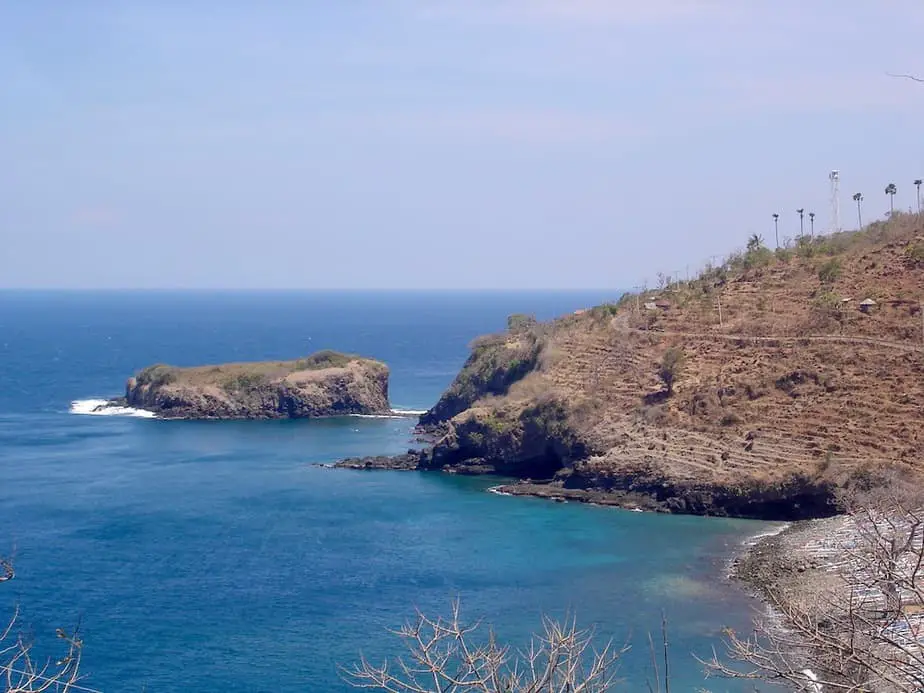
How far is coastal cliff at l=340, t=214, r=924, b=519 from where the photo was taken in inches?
1604

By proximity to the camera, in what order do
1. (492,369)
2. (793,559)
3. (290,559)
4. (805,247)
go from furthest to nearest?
1. (492,369)
2. (805,247)
3. (290,559)
4. (793,559)

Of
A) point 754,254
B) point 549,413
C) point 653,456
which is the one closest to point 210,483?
point 549,413

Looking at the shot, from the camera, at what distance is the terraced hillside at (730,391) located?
134 ft

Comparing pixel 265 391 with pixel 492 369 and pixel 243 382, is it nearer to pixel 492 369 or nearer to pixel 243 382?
pixel 243 382

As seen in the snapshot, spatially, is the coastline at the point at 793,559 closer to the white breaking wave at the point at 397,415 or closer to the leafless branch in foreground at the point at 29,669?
the leafless branch in foreground at the point at 29,669

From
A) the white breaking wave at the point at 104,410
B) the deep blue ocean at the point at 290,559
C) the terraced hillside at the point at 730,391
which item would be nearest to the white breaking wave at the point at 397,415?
the deep blue ocean at the point at 290,559

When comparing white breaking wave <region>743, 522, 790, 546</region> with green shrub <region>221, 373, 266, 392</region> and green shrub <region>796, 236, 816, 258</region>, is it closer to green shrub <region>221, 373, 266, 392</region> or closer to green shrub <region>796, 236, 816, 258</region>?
green shrub <region>796, 236, 816, 258</region>

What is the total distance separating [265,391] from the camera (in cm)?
7306

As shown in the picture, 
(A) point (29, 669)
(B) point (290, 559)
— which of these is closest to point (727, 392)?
(B) point (290, 559)

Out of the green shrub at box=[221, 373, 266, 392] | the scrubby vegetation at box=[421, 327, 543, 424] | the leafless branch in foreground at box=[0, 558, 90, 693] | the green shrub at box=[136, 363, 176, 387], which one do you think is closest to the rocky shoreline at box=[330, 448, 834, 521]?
the scrubby vegetation at box=[421, 327, 543, 424]

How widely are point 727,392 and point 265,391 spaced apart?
37188mm

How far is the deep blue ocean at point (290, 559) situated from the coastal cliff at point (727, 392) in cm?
242

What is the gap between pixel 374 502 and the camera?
145ft

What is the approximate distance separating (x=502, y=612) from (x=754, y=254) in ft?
122
